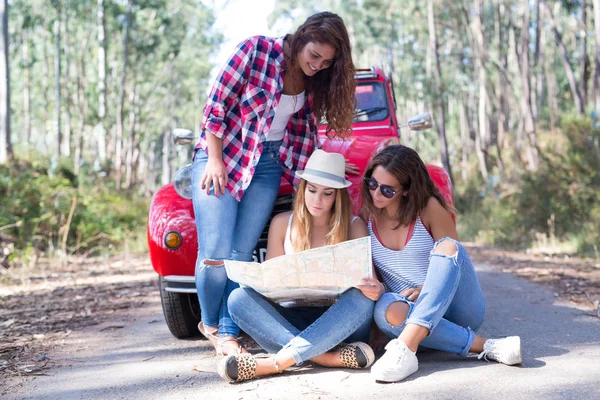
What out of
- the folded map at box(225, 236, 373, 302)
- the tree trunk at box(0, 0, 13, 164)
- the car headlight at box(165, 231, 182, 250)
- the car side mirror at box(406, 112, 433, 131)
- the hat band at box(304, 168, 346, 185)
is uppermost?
the tree trunk at box(0, 0, 13, 164)

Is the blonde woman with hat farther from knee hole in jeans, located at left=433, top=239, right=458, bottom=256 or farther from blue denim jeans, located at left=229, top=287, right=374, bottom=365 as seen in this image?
knee hole in jeans, located at left=433, top=239, right=458, bottom=256

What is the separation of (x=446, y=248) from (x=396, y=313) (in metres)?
0.41

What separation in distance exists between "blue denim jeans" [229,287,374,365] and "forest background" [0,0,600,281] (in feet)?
11.5

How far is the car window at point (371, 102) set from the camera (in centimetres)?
614

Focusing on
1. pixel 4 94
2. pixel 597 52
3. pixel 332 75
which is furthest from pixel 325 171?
pixel 597 52

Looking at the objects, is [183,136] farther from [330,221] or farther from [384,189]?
[384,189]

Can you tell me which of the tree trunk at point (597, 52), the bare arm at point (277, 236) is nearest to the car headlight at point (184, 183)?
the bare arm at point (277, 236)

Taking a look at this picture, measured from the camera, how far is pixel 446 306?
341cm

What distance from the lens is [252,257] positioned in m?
4.03

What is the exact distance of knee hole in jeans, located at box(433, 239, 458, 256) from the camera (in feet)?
11.4

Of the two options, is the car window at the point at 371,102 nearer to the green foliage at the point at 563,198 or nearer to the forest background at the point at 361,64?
the forest background at the point at 361,64

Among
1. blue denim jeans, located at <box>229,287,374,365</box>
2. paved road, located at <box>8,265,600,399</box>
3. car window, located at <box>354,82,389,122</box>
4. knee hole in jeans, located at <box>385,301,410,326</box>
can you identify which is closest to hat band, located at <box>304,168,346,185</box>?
blue denim jeans, located at <box>229,287,374,365</box>

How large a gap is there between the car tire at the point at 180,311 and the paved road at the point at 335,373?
85 millimetres

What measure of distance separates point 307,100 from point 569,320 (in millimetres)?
2359
